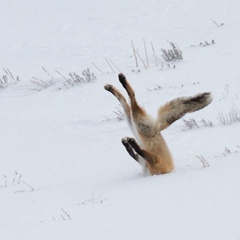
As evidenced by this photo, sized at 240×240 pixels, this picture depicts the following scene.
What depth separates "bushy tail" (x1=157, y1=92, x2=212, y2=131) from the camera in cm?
710

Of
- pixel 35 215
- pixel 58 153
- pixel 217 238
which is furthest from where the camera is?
pixel 58 153

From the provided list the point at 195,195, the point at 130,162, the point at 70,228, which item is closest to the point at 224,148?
the point at 130,162

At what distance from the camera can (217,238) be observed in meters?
4.78

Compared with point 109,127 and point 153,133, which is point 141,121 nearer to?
point 153,133

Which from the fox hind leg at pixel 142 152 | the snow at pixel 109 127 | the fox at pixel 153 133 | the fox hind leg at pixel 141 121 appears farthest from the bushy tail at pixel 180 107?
the snow at pixel 109 127

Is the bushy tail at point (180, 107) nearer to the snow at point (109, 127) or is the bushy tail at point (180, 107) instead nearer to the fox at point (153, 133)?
the fox at point (153, 133)

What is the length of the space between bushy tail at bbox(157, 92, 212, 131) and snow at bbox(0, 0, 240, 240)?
1.55 ft

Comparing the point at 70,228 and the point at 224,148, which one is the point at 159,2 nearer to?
the point at 224,148

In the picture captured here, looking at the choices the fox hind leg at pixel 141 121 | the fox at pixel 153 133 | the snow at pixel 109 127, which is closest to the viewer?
the snow at pixel 109 127

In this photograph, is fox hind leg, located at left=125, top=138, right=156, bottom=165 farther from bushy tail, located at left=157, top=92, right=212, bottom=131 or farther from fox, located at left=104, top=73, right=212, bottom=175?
bushy tail, located at left=157, top=92, right=212, bottom=131

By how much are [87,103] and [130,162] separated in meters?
3.35

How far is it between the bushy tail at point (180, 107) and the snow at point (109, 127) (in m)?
0.47

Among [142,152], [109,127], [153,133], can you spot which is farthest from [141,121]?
[109,127]

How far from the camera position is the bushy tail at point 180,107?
7.10 meters
